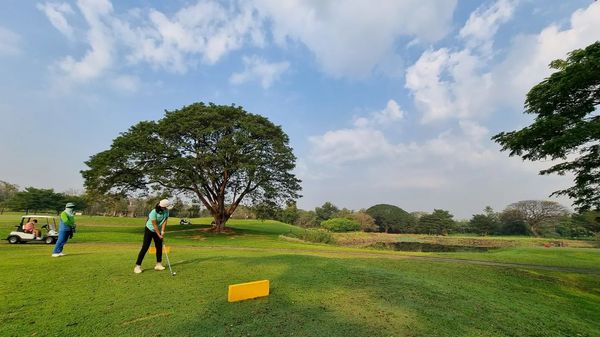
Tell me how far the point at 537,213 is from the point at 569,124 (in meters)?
80.8

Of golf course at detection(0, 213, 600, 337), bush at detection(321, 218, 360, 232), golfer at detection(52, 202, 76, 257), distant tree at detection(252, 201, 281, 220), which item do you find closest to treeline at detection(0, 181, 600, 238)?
bush at detection(321, 218, 360, 232)

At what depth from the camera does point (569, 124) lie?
10.6 meters

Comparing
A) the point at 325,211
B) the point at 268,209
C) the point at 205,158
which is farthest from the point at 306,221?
the point at 205,158

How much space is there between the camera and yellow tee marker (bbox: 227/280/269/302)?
17.7 ft

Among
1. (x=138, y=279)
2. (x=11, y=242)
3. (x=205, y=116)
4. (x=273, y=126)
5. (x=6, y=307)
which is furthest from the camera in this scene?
(x=273, y=126)

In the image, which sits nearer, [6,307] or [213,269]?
[6,307]

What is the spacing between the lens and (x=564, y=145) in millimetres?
9453

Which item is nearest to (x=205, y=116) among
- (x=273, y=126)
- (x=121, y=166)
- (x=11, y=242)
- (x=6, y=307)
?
(x=273, y=126)

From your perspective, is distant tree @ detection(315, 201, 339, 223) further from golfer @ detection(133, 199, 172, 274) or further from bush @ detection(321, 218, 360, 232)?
golfer @ detection(133, 199, 172, 274)

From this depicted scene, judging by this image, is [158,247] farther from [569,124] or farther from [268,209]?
[268,209]

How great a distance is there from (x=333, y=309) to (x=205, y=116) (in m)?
26.2

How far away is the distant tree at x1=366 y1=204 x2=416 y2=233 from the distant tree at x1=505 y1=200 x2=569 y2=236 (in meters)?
25.8

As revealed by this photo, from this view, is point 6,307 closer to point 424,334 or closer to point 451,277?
point 424,334

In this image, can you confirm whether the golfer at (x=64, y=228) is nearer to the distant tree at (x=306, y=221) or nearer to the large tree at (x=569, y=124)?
the large tree at (x=569, y=124)
